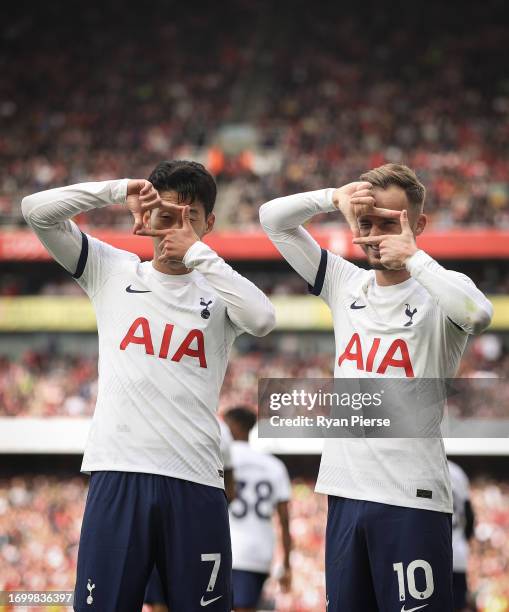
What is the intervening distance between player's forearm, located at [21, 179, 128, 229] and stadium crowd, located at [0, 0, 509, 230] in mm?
17069

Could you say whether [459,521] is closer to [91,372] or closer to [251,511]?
[251,511]

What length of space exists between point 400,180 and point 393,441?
0.93 metres

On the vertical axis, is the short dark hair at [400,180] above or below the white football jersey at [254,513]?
above

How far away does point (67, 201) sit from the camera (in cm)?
356

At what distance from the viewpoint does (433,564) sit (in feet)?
10.5

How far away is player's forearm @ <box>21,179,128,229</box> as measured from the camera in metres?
3.55

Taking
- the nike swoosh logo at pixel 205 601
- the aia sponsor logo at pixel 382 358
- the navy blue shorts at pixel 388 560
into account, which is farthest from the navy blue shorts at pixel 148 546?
the aia sponsor logo at pixel 382 358

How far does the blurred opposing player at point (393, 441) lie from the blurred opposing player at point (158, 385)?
1.25ft

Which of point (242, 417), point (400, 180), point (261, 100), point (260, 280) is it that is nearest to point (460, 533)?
point (242, 417)

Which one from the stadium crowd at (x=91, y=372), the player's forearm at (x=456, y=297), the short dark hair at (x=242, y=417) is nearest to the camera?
the player's forearm at (x=456, y=297)

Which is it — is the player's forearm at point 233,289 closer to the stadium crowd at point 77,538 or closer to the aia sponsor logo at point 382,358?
the aia sponsor logo at point 382,358

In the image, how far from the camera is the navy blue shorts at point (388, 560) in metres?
3.19

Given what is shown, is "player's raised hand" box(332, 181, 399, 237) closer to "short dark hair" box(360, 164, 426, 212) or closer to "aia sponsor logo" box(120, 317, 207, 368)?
"short dark hair" box(360, 164, 426, 212)

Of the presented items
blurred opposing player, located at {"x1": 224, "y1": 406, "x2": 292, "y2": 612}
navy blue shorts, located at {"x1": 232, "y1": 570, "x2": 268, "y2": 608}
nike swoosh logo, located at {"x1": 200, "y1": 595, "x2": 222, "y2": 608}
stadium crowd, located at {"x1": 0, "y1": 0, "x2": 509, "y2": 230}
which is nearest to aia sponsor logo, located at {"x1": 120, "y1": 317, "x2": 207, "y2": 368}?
nike swoosh logo, located at {"x1": 200, "y1": 595, "x2": 222, "y2": 608}
